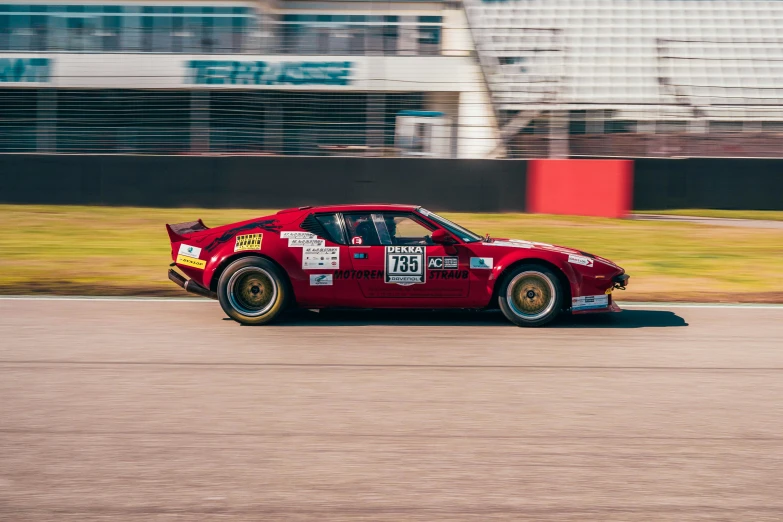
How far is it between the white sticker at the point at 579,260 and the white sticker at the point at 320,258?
2.02m

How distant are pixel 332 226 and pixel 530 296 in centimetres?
185

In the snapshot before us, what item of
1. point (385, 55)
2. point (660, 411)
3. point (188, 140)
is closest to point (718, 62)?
point (385, 55)

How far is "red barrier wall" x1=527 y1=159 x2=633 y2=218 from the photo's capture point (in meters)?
17.7

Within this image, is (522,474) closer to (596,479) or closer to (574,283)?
(596,479)

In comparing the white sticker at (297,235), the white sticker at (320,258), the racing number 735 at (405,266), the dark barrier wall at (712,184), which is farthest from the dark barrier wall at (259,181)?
the racing number 735 at (405,266)

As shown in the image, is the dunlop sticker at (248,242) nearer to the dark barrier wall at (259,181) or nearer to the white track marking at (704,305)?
the white track marking at (704,305)

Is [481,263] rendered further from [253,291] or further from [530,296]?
[253,291]

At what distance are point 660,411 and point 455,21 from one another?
80.5 feet

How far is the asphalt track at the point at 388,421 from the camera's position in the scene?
394 centimetres

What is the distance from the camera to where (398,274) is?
789cm

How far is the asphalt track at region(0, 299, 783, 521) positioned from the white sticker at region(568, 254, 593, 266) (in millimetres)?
579

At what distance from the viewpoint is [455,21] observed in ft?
93.1

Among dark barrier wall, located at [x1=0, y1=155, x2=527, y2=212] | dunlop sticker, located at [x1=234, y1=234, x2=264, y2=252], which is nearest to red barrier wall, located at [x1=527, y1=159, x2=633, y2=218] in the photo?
dark barrier wall, located at [x1=0, y1=155, x2=527, y2=212]

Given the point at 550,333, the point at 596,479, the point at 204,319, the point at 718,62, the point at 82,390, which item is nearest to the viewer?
the point at 596,479
